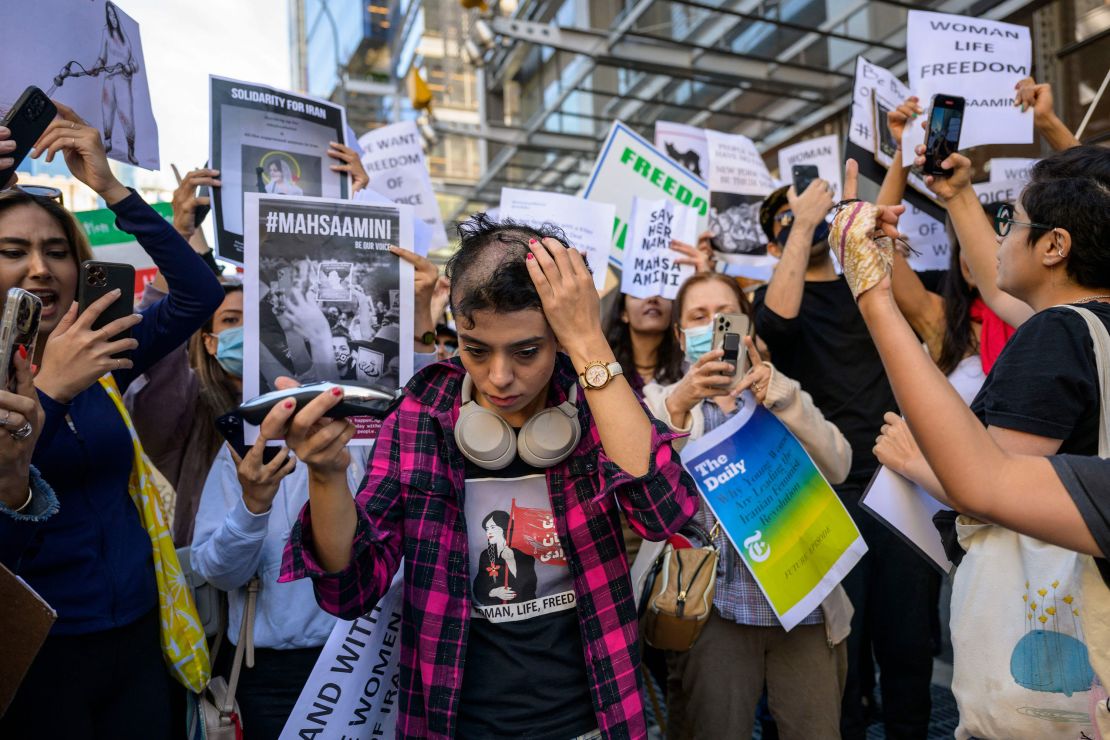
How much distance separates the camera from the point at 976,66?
3449mm

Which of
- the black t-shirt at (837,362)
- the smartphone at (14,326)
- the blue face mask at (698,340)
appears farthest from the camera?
the black t-shirt at (837,362)

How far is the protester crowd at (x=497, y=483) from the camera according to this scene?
1.50m

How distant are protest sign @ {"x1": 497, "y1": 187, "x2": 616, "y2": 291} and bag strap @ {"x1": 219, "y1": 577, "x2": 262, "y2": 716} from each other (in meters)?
2.02

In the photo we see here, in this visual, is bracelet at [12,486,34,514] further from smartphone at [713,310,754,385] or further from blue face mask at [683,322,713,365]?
blue face mask at [683,322,713,365]

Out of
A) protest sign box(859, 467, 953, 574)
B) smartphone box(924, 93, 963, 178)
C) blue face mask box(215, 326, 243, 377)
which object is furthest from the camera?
blue face mask box(215, 326, 243, 377)

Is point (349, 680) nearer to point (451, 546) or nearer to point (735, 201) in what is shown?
point (451, 546)

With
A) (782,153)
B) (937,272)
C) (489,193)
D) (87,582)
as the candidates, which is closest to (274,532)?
(87,582)

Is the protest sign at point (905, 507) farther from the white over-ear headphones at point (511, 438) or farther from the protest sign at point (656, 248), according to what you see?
the protest sign at point (656, 248)

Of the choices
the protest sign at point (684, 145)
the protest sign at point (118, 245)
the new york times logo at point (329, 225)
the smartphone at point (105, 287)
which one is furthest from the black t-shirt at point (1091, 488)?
the protest sign at point (118, 245)

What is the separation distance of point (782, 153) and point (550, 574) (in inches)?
160

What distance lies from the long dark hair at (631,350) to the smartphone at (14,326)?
90.6 inches

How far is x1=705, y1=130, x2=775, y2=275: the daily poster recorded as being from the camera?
4449 millimetres

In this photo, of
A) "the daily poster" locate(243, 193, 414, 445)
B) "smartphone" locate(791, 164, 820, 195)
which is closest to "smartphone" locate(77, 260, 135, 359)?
"the daily poster" locate(243, 193, 414, 445)

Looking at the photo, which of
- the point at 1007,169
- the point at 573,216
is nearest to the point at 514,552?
the point at 573,216
